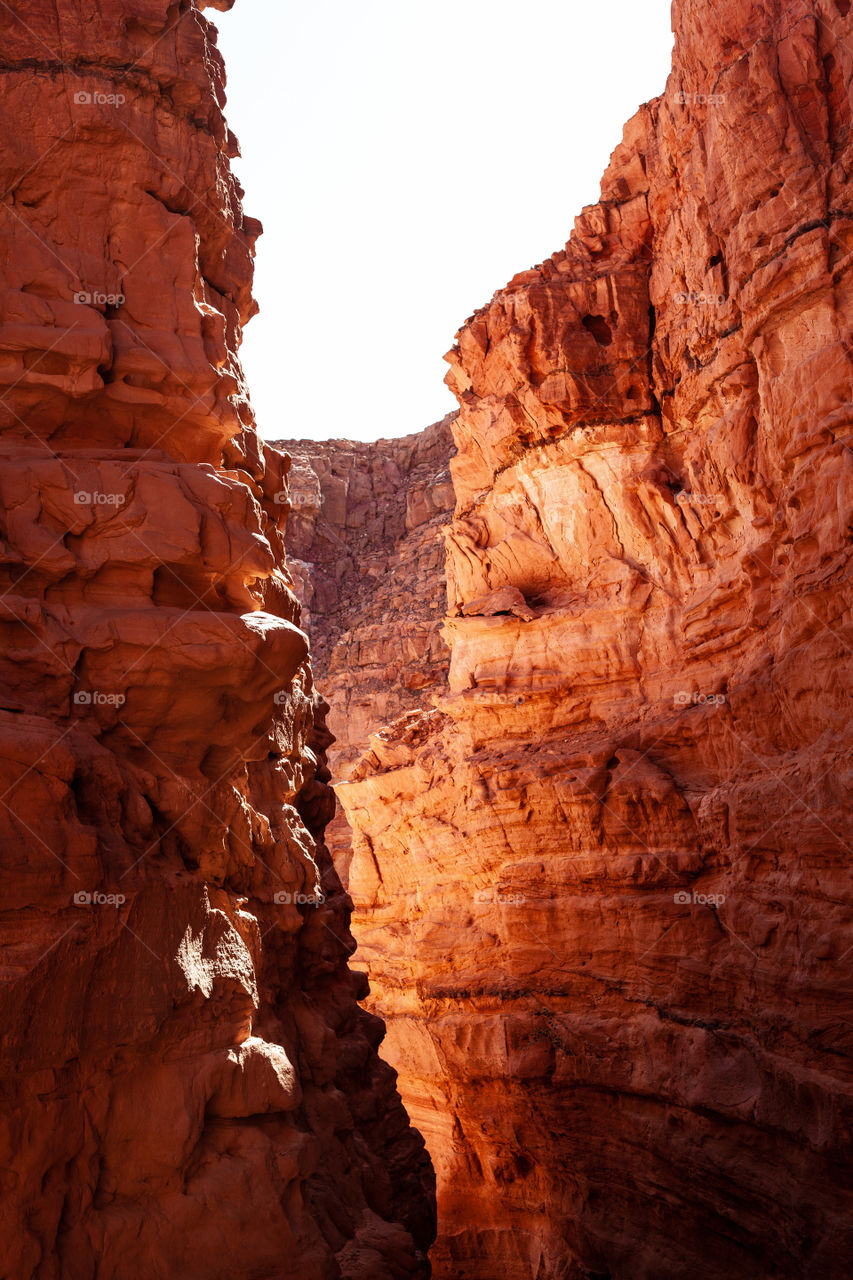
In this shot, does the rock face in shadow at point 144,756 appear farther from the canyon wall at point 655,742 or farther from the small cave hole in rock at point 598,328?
the small cave hole in rock at point 598,328

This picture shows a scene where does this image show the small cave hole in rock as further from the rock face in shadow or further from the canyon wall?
the rock face in shadow

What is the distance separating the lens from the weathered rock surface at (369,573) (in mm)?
43625

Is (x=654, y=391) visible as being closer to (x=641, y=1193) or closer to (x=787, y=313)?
(x=787, y=313)

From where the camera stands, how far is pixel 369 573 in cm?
5466

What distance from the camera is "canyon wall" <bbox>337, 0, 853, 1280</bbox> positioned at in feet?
50.8

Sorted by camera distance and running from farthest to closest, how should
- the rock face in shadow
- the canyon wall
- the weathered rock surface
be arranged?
the weathered rock surface
the canyon wall
the rock face in shadow

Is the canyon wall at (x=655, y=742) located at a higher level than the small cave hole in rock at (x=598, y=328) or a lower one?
lower

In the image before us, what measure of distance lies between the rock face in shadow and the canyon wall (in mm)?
6151

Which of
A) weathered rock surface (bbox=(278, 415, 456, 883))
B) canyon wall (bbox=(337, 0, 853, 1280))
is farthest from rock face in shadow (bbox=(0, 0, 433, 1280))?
weathered rock surface (bbox=(278, 415, 456, 883))

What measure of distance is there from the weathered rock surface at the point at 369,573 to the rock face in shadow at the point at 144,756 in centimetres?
2644

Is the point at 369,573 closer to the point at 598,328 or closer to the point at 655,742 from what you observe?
the point at 598,328

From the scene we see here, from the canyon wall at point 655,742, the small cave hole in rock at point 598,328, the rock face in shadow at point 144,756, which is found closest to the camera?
the rock face in shadow at point 144,756

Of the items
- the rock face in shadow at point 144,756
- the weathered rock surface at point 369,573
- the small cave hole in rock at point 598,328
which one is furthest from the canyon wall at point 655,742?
the weathered rock surface at point 369,573

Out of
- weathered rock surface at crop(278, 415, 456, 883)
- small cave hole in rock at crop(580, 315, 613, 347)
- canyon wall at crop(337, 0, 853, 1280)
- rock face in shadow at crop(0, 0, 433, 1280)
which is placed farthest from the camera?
weathered rock surface at crop(278, 415, 456, 883)
